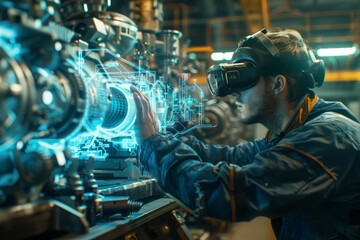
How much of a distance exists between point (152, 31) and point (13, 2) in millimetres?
2154

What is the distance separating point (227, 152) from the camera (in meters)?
2.20

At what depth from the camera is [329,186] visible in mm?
1486

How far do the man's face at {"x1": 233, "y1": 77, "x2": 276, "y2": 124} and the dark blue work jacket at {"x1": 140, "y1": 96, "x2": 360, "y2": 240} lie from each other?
0.81 feet

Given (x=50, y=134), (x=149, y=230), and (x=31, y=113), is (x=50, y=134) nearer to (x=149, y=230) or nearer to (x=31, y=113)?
(x=31, y=113)

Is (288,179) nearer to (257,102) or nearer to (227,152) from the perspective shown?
(257,102)

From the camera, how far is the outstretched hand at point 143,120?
161cm

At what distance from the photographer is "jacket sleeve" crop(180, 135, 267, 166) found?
84.3 inches

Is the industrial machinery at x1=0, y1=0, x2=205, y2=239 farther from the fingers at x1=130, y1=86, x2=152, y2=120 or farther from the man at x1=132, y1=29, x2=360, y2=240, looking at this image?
the man at x1=132, y1=29, x2=360, y2=240

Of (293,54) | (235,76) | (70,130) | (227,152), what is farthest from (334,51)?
(70,130)

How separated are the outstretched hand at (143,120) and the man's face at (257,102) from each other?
486mm

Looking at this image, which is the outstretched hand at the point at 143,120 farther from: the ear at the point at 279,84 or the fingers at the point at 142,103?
the ear at the point at 279,84

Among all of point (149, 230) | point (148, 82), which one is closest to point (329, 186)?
point (149, 230)

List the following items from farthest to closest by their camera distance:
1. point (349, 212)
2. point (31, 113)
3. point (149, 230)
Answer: point (149, 230)
point (349, 212)
point (31, 113)

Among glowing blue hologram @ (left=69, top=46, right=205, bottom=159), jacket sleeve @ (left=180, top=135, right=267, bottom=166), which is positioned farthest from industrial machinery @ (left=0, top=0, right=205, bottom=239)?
jacket sleeve @ (left=180, top=135, right=267, bottom=166)
